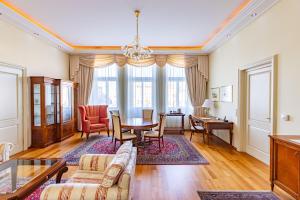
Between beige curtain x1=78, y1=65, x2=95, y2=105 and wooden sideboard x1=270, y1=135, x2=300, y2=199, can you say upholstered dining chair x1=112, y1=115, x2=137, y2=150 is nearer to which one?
wooden sideboard x1=270, y1=135, x2=300, y2=199

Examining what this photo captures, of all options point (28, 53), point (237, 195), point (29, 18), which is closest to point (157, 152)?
point (237, 195)

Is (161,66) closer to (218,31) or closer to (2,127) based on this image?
(218,31)

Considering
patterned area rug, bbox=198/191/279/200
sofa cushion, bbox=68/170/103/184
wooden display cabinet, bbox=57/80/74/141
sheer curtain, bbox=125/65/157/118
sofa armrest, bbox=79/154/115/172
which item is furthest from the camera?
sheer curtain, bbox=125/65/157/118

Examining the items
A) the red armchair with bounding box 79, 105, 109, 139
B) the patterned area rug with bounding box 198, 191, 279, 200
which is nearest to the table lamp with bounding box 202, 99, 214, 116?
the red armchair with bounding box 79, 105, 109, 139

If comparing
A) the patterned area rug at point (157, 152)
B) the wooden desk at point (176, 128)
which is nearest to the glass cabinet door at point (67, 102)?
the patterned area rug at point (157, 152)

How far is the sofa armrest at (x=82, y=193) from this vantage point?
1.74 metres

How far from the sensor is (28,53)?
17.2 feet

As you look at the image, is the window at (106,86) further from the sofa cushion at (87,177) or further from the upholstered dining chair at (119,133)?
the sofa cushion at (87,177)

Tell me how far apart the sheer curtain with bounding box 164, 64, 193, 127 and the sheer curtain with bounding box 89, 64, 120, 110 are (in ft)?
6.72

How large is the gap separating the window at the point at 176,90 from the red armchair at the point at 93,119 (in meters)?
2.52

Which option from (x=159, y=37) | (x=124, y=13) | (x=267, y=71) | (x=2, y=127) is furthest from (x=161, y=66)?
(x=2, y=127)

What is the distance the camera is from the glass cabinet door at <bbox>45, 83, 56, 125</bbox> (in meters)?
5.60

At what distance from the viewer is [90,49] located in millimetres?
7238

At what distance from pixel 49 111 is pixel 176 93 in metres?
4.54
